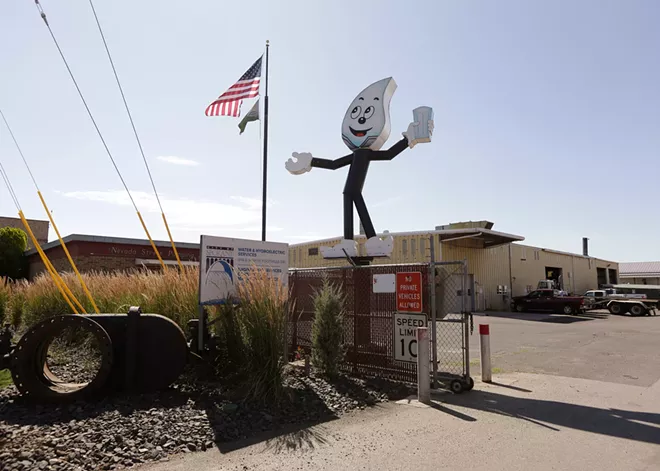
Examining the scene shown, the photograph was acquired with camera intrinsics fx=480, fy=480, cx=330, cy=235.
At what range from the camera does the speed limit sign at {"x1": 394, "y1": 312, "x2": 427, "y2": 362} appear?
25.4 feet

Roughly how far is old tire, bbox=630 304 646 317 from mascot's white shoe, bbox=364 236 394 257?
2598 centimetres

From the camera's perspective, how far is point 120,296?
34.4 ft

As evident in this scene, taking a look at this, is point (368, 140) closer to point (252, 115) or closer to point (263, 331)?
point (252, 115)

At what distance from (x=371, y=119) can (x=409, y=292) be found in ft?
18.6

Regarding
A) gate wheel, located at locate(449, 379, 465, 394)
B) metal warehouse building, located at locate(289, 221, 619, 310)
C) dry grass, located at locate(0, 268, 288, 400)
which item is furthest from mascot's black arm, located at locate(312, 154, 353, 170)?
metal warehouse building, located at locate(289, 221, 619, 310)

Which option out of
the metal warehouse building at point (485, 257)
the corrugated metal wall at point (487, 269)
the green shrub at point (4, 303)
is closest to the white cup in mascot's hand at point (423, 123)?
the metal warehouse building at point (485, 257)

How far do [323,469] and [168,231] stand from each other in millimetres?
6928

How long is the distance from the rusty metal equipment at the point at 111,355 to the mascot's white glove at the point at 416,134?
295 inches

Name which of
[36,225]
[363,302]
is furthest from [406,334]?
[36,225]

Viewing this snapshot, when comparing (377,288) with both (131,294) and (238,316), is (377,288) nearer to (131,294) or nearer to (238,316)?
(238,316)

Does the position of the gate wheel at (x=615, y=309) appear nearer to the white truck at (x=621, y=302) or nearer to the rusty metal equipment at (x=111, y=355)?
the white truck at (x=621, y=302)

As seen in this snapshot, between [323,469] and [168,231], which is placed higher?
[168,231]

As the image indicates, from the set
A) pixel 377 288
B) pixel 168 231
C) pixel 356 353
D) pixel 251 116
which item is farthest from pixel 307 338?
pixel 251 116

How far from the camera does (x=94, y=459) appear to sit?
14.0 ft
